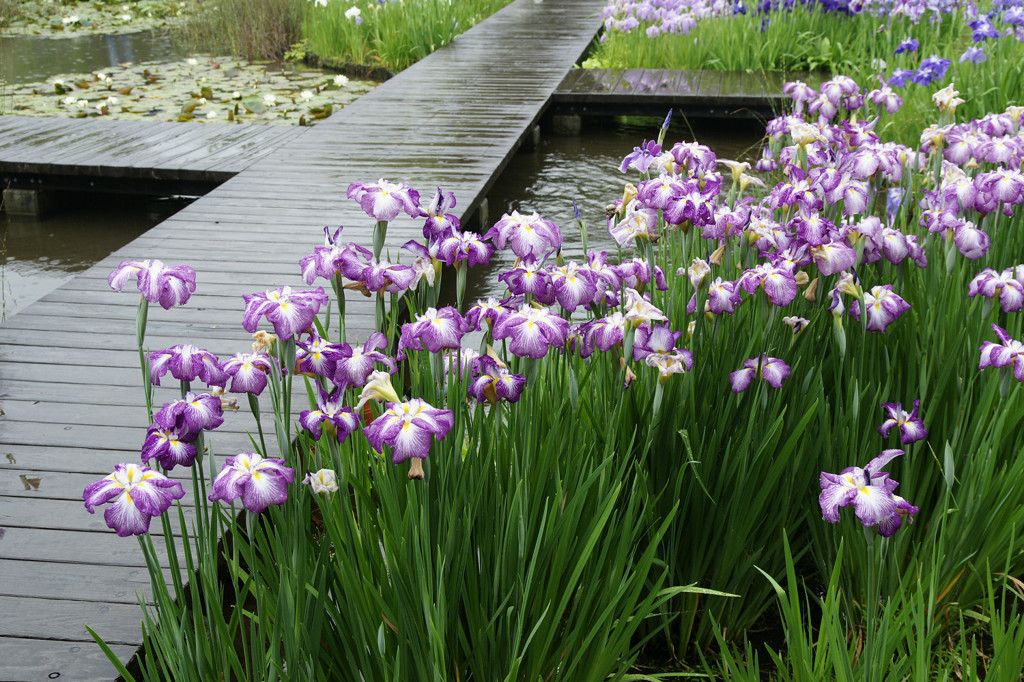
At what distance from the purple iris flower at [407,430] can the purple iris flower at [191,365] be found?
0.22 meters

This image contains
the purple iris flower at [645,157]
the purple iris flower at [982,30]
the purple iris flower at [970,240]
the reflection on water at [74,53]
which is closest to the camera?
the purple iris flower at [970,240]

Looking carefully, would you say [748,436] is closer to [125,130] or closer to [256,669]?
[256,669]

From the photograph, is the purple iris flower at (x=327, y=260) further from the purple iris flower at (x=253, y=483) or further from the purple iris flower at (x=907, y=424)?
the purple iris flower at (x=907, y=424)

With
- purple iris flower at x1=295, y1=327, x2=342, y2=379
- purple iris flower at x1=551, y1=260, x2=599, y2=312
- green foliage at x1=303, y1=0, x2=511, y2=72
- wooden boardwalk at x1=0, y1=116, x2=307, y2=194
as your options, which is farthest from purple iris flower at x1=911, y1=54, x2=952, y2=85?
green foliage at x1=303, y1=0, x2=511, y2=72

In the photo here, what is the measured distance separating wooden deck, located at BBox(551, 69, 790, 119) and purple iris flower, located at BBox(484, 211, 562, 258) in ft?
16.8

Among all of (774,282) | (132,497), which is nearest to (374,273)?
(132,497)

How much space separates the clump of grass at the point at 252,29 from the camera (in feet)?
30.1

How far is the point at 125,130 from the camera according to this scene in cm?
563

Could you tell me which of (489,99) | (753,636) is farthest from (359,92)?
(753,636)

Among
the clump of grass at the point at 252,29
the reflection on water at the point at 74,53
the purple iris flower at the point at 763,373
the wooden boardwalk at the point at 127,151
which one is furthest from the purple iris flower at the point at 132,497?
the clump of grass at the point at 252,29

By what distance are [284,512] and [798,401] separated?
1.05 metres

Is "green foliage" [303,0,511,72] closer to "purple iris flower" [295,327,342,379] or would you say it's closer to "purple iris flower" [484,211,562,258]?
"purple iris flower" [484,211,562,258]

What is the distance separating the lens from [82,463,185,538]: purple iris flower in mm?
1041

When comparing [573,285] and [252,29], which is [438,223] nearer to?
[573,285]
